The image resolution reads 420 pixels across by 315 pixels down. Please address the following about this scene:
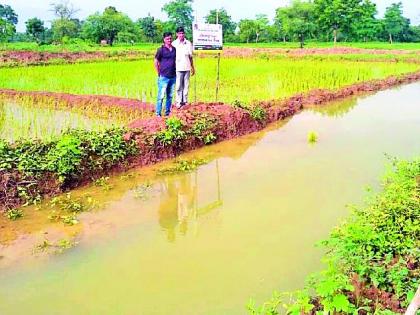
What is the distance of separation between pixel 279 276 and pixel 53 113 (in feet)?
24.3

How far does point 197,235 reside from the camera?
4.46 metres

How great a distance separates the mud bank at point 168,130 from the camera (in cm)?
527

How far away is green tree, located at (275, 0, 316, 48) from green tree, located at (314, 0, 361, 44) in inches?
65.8

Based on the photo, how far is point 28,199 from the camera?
5.19 m

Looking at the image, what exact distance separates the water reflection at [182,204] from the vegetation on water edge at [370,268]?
55.4 inches

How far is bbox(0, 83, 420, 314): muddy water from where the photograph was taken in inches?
137

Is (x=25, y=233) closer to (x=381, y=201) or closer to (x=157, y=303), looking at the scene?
(x=157, y=303)

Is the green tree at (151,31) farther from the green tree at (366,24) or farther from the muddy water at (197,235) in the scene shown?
the muddy water at (197,235)

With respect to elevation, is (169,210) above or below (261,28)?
below

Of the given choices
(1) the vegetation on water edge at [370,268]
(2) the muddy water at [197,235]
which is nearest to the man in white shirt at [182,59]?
(2) the muddy water at [197,235]

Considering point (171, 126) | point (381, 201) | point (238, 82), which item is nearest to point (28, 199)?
point (171, 126)

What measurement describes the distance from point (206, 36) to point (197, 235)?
18.8ft

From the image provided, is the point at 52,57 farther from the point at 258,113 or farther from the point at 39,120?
the point at 258,113

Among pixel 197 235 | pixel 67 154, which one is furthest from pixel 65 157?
pixel 197 235
